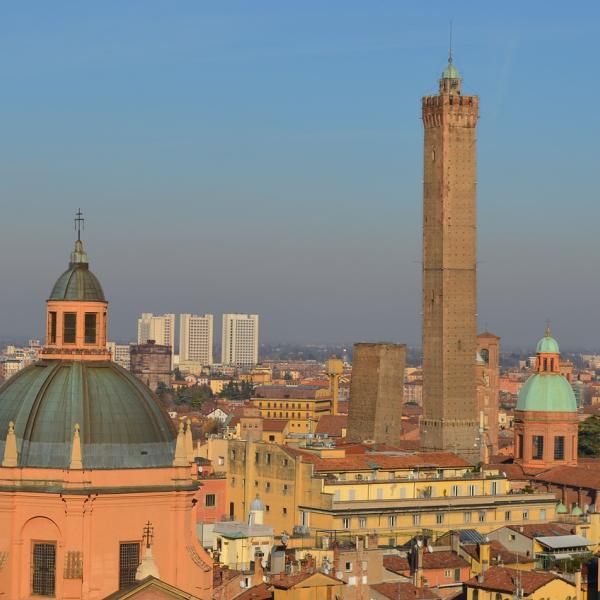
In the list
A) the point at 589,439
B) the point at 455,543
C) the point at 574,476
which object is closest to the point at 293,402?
the point at 589,439

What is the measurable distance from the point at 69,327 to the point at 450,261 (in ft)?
196

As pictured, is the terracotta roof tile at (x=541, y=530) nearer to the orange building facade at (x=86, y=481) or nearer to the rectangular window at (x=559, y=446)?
the rectangular window at (x=559, y=446)

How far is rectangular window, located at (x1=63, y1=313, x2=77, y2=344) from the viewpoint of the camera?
26750 mm

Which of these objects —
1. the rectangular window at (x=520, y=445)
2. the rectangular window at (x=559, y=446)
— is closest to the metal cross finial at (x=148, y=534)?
the rectangular window at (x=559, y=446)

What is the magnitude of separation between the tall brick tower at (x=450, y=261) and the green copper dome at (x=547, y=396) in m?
5.21

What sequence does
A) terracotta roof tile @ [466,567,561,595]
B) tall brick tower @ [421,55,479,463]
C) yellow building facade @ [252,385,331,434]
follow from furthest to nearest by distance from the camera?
A: yellow building facade @ [252,385,331,434] < tall brick tower @ [421,55,479,463] < terracotta roof tile @ [466,567,561,595]

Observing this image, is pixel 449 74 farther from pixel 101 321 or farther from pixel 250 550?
pixel 101 321

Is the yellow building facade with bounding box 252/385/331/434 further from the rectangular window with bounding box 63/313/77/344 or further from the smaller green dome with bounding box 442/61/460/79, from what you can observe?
the rectangular window with bounding box 63/313/77/344

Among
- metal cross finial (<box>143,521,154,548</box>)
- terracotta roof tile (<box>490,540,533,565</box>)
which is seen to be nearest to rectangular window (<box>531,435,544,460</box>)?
terracotta roof tile (<box>490,540,533,565</box>)

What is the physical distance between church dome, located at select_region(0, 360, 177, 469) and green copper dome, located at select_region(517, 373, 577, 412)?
53277 millimetres

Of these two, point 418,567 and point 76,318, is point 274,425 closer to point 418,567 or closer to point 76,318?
point 418,567

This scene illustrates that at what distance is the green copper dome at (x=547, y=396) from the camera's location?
258ft

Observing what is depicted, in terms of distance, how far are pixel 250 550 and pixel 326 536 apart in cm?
1073

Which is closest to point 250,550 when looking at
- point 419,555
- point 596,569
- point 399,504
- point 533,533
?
point 419,555
